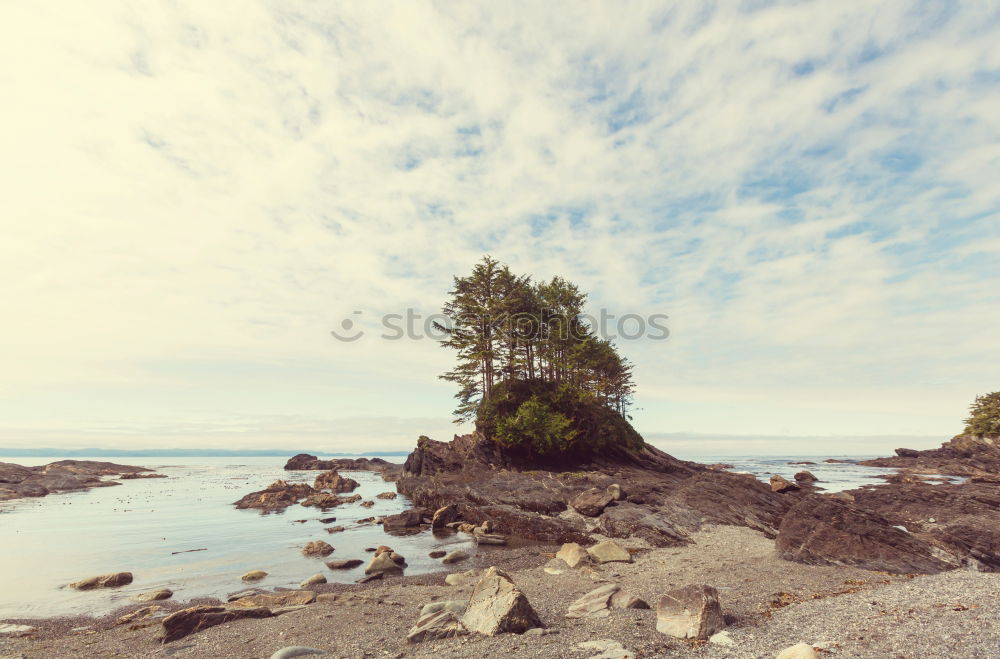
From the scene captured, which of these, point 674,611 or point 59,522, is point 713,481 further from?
point 59,522

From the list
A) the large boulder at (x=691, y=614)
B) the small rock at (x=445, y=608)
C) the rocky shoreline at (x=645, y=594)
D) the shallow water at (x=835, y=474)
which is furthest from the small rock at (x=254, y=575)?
the shallow water at (x=835, y=474)

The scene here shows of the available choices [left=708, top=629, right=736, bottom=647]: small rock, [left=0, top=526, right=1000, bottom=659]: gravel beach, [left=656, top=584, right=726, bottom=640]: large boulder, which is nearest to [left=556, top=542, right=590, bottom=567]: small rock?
[left=0, top=526, right=1000, bottom=659]: gravel beach

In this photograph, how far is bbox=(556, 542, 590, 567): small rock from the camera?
1742 cm

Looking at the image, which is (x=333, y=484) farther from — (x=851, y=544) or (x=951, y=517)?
(x=951, y=517)

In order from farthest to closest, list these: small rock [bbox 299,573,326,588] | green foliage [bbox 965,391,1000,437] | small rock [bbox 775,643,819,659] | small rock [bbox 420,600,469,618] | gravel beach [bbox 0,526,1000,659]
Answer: green foliage [bbox 965,391,1000,437] → small rock [bbox 299,573,326,588] → small rock [bbox 420,600,469,618] → gravel beach [bbox 0,526,1000,659] → small rock [bbox 775,643,819,659]

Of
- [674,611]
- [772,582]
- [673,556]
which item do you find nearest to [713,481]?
[673,556]

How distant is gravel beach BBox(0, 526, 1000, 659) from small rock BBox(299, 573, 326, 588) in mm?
1291

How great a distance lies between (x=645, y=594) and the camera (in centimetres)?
1302

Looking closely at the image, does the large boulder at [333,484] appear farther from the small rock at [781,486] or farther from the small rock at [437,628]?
the small rock at [437,628]

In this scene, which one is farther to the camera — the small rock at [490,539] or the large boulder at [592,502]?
the large boulder at [592,502]

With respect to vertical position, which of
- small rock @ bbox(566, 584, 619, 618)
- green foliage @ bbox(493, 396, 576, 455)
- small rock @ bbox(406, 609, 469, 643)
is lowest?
small rock @ bbox(566, 584, 619, 618)

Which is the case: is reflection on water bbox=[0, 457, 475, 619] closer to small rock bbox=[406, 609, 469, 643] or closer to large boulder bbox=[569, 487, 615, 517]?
large boulder bbox=[569, 487, 615, 517]

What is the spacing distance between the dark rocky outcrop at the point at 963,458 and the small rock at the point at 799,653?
263ft

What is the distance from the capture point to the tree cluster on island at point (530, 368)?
147 ft
